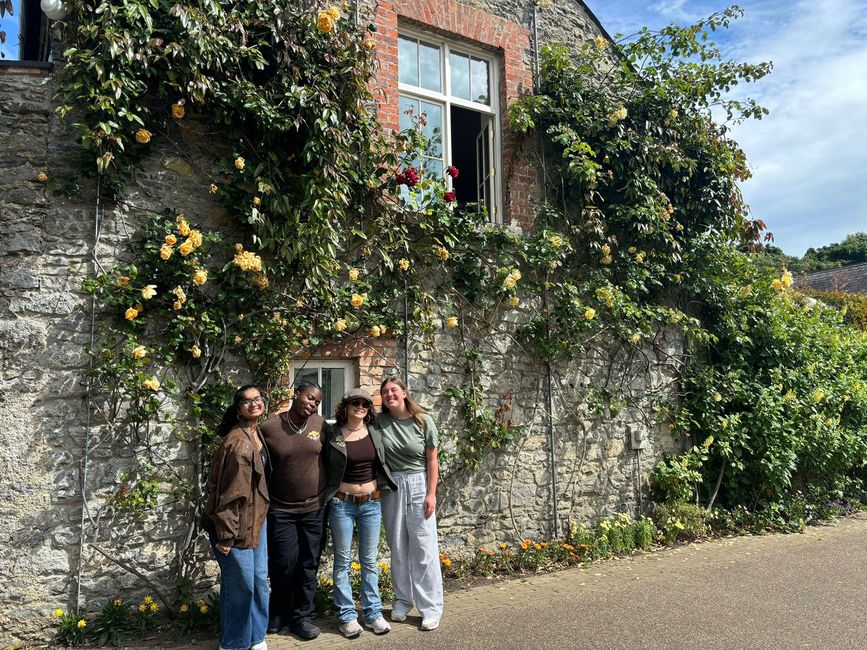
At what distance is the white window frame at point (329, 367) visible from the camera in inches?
231

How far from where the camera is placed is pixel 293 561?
15.4ft

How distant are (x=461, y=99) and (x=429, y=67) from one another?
0.50m

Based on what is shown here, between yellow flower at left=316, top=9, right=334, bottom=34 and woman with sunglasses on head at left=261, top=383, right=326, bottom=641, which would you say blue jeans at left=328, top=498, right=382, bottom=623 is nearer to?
woman with sunglasses on head at left=261, top=383, right=326, bottom=641

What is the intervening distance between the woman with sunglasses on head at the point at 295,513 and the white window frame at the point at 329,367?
1073 millimetres

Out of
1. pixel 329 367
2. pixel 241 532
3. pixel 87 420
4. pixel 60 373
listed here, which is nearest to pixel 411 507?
pixel 241 532

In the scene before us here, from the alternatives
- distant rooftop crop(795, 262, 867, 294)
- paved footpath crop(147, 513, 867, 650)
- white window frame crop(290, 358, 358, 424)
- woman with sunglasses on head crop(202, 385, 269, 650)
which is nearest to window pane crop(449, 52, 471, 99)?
white window frame crop(290, 358, 358, 424)

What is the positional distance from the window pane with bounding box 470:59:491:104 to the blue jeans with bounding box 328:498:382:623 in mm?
4926

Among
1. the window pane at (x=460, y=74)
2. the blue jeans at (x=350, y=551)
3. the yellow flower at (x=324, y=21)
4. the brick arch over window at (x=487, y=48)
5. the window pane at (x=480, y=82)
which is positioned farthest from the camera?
the window pane at (x=480, y=82)

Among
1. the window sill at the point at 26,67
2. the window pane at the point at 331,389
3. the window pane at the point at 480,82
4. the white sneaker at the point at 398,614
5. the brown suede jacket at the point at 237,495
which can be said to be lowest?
the white sneaker at the point at 398,614

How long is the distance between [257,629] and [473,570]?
252 centimetres

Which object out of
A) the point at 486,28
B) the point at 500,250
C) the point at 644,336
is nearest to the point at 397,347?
the point at 500,250

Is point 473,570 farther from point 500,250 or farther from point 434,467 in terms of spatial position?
point 500,250

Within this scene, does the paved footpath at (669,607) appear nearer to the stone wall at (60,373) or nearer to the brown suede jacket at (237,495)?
the brown suede jacket at (237,495)

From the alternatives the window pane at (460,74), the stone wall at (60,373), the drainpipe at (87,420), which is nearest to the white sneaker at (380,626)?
the stone wall at (60,373)
